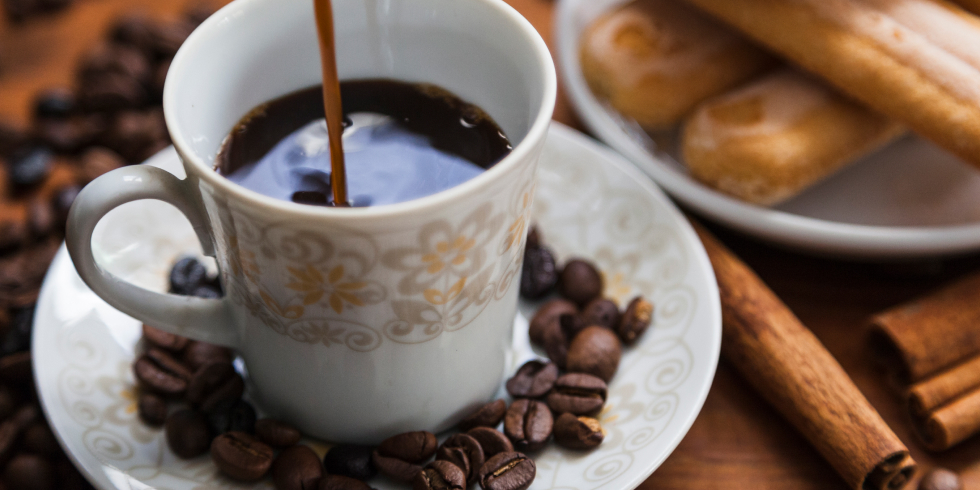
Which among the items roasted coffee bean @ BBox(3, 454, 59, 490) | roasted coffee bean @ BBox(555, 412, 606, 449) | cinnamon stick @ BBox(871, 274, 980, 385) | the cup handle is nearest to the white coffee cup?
the cup handle

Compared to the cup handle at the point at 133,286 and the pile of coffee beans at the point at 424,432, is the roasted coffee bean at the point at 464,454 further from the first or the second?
the cup handle at the point at 133,286

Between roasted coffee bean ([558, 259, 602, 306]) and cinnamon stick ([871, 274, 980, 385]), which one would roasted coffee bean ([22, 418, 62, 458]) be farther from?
cinnamon stick ([871, 274, 980, 385])

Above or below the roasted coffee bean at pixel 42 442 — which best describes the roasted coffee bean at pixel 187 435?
above

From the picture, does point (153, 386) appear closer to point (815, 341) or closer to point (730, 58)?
point (815, 341)

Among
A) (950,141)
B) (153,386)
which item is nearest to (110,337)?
(153,386)

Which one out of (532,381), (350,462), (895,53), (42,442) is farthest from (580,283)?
(42,442)

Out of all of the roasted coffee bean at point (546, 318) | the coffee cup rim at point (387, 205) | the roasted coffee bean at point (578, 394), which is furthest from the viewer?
the roasted coffee bean at point (546, 318)

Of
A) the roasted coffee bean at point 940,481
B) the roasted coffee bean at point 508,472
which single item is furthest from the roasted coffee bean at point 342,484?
the roasted coffee bean at point 940,481
